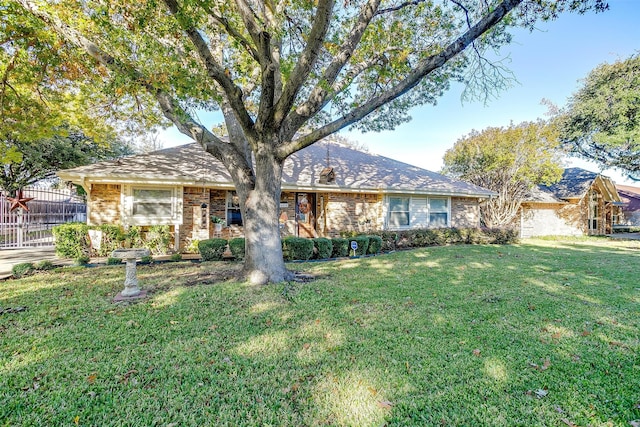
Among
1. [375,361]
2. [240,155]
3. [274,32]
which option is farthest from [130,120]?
[375,361]

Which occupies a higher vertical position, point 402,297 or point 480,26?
point 480,26

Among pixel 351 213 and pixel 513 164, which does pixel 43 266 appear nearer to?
pixel 351 213

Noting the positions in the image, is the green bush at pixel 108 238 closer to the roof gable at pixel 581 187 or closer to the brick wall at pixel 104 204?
the brick wall at pixel 104 204

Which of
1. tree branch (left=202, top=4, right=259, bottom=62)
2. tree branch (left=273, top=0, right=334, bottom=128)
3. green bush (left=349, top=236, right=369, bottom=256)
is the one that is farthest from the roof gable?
tree branch (left=202, top=4, right=259, bottom=62)

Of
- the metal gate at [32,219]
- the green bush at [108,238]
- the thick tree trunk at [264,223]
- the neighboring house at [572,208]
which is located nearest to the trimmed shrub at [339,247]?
the thick tree trunk at [264,223]

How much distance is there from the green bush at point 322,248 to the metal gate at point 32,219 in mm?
11682

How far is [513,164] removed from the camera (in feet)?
56.7

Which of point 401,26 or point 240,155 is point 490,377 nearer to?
point 240,155

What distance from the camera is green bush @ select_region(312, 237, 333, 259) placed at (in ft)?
32.0

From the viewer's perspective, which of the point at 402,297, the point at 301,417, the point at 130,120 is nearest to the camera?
the point at 301,417

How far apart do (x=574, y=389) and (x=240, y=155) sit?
6532 mm

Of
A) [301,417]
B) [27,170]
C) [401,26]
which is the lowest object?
[301,417]

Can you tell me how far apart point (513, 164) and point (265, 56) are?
1728cm

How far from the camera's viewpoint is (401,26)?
799 cm
